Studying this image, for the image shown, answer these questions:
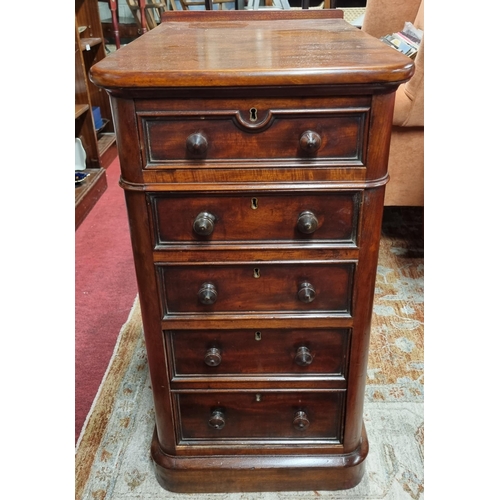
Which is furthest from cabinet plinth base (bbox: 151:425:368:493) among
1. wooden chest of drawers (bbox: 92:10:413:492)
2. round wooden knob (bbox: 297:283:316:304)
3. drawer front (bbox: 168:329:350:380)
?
round wooden knob (bbox: 297:283:316:304)

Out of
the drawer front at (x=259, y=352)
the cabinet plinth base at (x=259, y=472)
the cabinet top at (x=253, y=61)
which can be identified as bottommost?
the cabinet plinth base at (x=259, y=472)

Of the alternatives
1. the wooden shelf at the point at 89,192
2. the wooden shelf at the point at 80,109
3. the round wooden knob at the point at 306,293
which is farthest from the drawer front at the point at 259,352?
the wooden shelf at the point at 80,109

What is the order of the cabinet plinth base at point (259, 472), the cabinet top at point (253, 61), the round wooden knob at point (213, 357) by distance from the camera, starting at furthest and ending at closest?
the cabinet plinth base at point (259, 472), the round wooden knob at point (213, 357), the cabinet top at point (253, 61)

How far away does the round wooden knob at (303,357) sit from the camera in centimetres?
103

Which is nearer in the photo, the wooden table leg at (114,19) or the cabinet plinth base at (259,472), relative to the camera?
the cabinet plinth base at (259,472)

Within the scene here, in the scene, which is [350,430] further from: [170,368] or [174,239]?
[174,239]

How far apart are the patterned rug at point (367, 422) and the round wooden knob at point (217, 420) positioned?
0.20 metres

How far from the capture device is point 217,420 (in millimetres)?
1110

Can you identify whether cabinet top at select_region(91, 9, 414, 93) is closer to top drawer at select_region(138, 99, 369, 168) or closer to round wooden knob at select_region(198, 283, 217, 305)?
top drawer at select_region(138, 99, 369, 168)

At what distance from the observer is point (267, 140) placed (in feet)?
2.75

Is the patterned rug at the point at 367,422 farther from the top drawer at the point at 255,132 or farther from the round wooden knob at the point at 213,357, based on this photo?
the top drawer at the point at 255,132

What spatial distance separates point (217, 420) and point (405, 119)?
51.1 inches

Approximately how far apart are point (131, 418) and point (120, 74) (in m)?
0.99

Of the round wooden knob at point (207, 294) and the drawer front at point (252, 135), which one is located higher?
the drawer front at point (252, 135)
